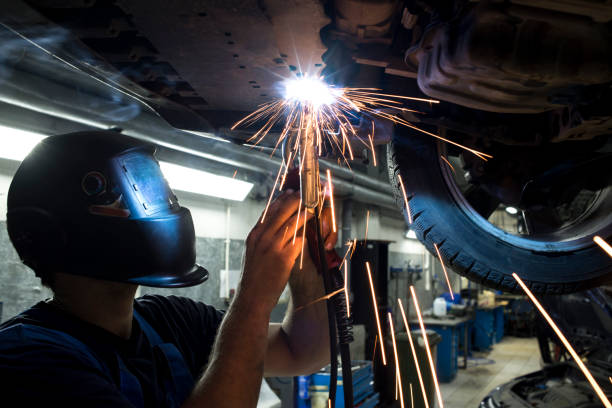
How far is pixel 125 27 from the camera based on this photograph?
3.35ft

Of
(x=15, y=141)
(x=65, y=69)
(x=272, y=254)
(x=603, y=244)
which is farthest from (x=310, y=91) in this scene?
(x=15, y=141)

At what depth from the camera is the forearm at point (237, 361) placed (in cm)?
100

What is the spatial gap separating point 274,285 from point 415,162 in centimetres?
77

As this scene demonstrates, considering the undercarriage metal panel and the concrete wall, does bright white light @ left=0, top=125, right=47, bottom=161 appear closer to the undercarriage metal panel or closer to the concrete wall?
the concrete wall

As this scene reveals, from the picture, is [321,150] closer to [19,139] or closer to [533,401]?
[19,139]

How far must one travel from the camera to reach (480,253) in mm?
1563

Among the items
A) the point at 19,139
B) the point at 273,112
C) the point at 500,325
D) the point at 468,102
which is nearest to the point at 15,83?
the point at 19,139

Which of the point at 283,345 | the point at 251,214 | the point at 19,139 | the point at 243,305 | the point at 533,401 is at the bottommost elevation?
the point at 533,401

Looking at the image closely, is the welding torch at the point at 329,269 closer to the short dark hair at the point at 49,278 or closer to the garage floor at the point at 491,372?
the short dark hair at the point at 49,278

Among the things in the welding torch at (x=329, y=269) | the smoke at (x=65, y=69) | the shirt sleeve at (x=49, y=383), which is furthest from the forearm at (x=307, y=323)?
the smoke at (x=65, y=69)

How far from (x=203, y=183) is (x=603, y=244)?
298cm

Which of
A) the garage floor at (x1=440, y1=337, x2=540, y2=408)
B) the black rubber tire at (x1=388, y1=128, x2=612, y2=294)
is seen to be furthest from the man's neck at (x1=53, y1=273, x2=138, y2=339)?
the garage floor at (x1=440, y1=337, x2=540, y2=408)

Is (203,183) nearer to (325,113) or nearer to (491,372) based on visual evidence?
(325,113)

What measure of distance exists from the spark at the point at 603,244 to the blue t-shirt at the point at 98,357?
142cm
